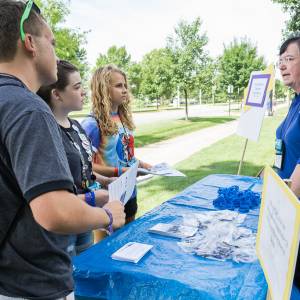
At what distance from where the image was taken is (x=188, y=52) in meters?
17.2

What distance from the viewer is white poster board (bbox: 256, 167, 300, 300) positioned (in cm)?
78

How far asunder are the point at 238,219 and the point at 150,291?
90 centimetres

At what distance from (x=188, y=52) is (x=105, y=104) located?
1536cm

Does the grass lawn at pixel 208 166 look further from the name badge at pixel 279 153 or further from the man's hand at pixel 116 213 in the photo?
the man's hand at pixel 116 213

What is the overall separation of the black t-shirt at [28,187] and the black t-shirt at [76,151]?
796 mm

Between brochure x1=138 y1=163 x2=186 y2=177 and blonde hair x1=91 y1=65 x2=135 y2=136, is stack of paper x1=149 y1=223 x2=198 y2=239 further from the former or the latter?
blonde hair x1=91 y1=65 x2=135 y2=136

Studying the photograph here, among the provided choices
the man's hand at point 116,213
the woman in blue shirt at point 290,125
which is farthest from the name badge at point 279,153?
the man's hand at point 116,213

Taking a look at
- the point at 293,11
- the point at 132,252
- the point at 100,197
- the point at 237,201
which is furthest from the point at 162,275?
the point at 293,11

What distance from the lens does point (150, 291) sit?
1451mm

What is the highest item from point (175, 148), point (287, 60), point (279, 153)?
point (287, 60)

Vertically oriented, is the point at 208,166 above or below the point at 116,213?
below

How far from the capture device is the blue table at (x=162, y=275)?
4.53 feet

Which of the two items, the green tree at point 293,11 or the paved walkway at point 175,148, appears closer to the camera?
the paved walkway at point 175,148

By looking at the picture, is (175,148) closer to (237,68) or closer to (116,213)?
(116,213)
